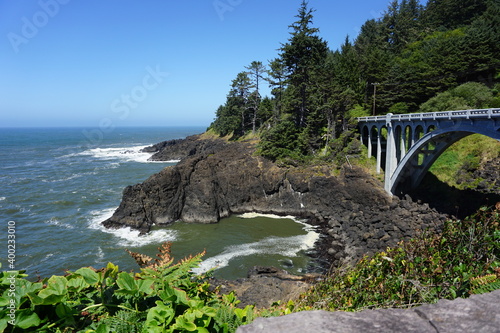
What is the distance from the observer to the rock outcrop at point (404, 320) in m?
1.60

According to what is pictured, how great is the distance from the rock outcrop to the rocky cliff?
2002 centimetres

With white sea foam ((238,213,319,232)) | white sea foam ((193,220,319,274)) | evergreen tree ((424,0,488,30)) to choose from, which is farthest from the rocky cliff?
evergreen tree ((424,0,488,30))

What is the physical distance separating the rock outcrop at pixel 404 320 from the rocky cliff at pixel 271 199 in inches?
788

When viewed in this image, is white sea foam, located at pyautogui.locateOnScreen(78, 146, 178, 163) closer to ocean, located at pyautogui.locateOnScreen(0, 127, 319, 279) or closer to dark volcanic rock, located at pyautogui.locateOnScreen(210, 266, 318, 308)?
ocean, located at pyautogui.locateOnScreen(0, 127, 319, 279)

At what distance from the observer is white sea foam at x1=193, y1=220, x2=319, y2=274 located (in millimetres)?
20203

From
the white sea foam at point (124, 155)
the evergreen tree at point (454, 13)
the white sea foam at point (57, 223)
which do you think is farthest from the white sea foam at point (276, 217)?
the evergreen tree at point (454, 13)

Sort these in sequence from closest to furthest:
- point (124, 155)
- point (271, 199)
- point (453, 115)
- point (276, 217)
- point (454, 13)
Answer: point (453, 115)
point (276, 217)
point (271, 199)
point (454, 13)
point (124, 155)

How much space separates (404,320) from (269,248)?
20.6 metres

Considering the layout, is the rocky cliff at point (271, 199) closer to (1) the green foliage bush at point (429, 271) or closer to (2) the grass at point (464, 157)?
(2) the grass at point (464, 157)

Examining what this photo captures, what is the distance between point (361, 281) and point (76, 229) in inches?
1076

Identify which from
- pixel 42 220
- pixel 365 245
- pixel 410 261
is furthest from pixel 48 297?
pixel 42 220

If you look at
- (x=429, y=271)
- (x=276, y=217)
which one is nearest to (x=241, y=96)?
(x=276, y=217)

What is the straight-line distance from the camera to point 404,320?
1716 millimetres

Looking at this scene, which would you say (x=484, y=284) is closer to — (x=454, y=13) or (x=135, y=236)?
(x=135, y=236)
